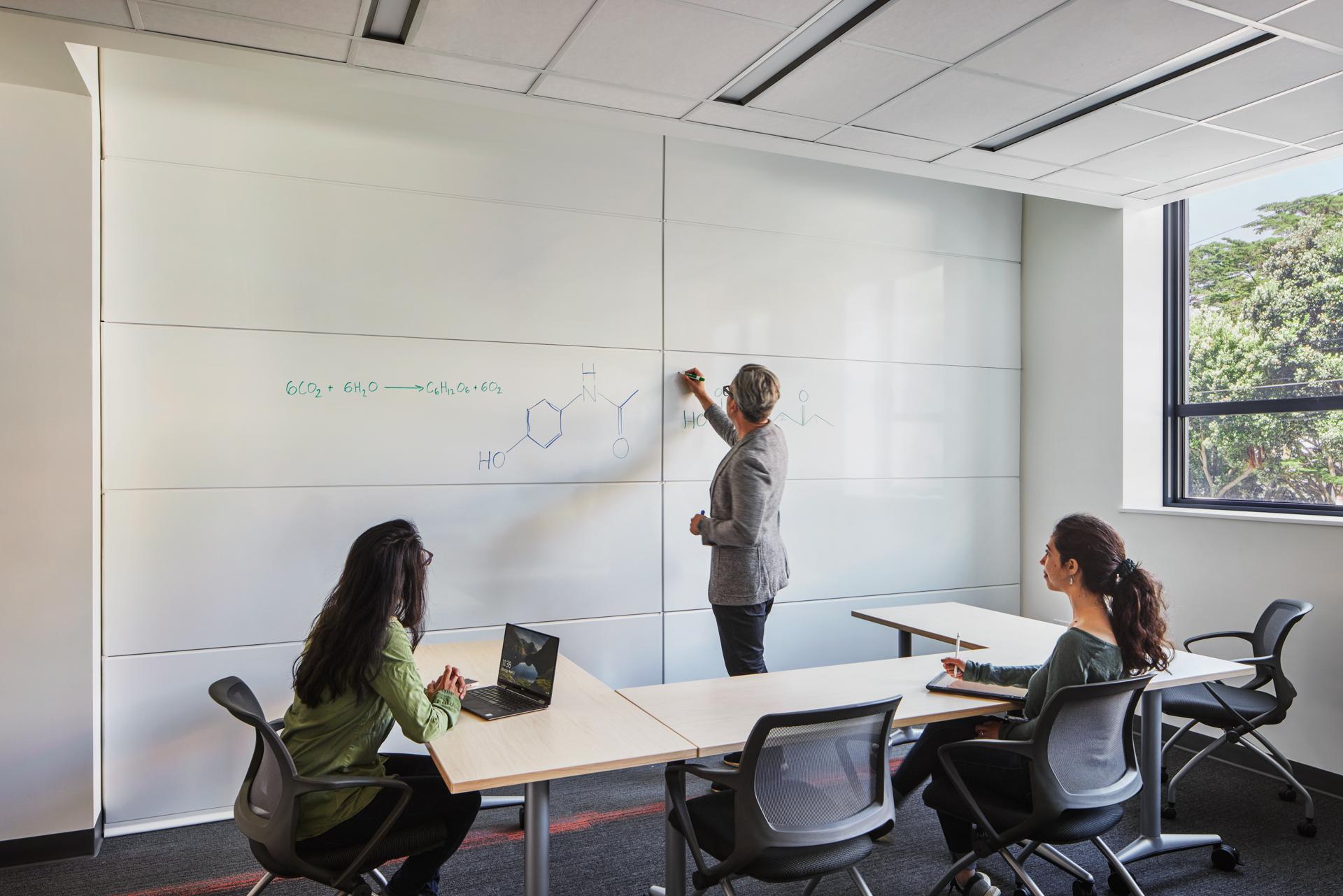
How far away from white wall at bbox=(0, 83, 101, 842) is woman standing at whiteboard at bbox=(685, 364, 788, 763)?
232 centimetres

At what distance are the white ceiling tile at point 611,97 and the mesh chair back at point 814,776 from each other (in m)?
2.35

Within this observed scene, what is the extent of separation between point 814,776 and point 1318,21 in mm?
2759

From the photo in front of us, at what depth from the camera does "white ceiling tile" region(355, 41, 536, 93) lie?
2914mm

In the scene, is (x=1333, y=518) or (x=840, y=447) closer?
(x=1333, y=518)

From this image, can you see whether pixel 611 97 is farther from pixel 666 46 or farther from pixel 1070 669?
pixel 1070 669

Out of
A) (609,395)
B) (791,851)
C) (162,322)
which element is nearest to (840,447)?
(609,395)

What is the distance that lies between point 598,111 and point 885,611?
255 centimetres

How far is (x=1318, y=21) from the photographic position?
106 inches

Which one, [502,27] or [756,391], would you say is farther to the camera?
[756,391]

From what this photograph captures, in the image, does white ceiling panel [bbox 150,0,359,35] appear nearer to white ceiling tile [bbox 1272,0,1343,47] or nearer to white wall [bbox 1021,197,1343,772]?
white ceiling tile [bbox 1272,0,1343,47]

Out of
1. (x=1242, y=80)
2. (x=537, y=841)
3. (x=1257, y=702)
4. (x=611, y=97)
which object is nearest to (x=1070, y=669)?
(x=537, y=841)

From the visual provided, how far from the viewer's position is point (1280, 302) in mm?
4312

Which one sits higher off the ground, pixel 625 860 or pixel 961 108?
pixel 961 108

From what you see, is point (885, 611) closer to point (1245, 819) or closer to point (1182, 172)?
point (1245, 819)
